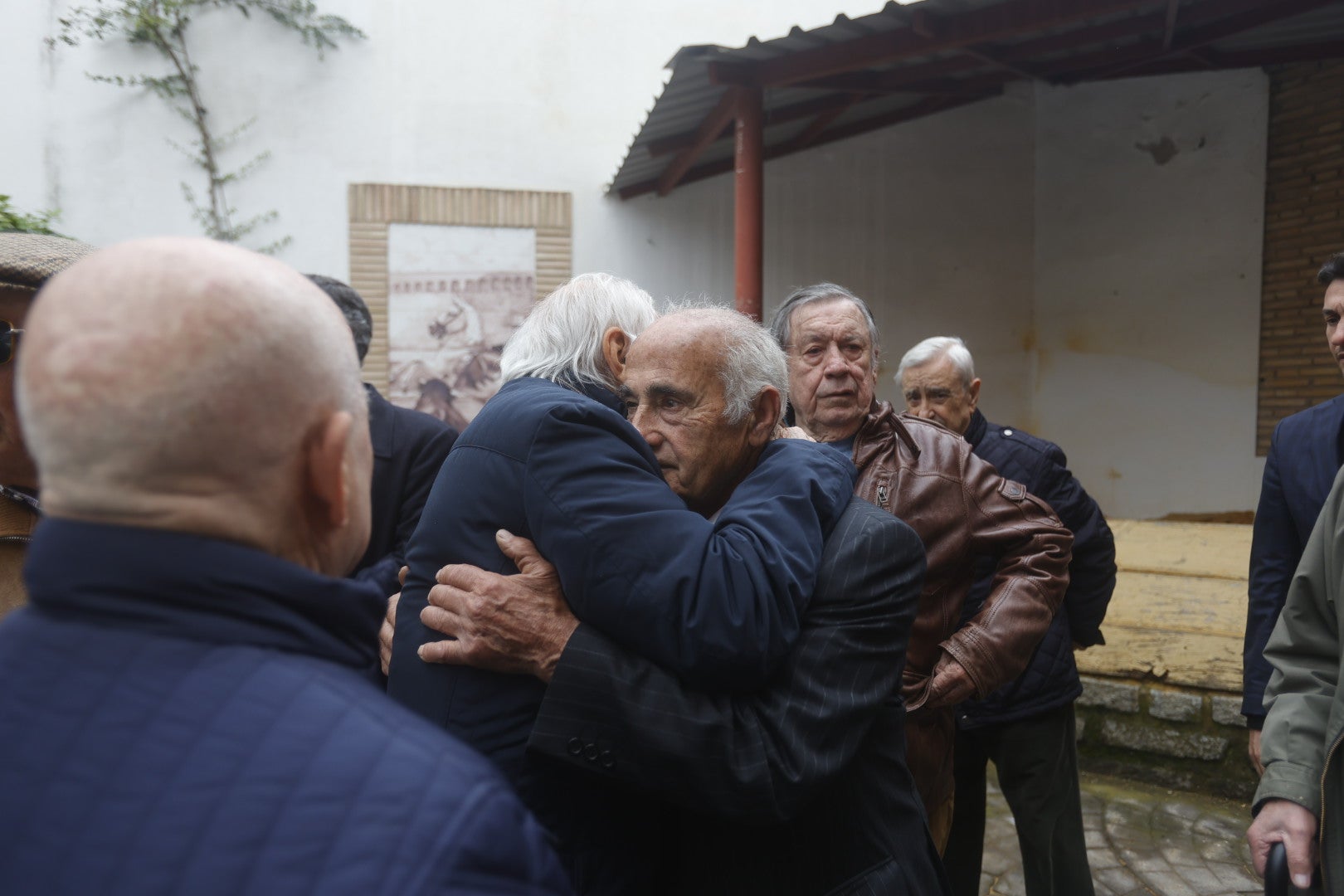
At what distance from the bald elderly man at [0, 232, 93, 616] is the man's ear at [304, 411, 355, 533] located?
1.33 meters

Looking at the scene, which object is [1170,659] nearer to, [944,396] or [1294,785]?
[944,396]

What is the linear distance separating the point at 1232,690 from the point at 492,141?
660 centimetres

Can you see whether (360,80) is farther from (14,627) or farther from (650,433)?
(14,627)

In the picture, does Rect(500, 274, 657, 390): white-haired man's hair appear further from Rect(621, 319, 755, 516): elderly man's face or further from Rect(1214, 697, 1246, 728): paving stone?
Rect(1214, 697, 1246, 728): paving stone

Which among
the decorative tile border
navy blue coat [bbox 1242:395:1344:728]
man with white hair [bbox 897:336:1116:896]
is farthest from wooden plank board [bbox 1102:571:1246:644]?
the decorative tile border

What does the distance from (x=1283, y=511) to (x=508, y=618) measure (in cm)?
250

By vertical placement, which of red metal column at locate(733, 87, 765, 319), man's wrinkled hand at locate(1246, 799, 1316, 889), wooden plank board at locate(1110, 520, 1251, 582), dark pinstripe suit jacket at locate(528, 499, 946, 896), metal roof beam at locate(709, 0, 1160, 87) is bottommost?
wooden plank board at locate(1110, 520, 1251, 582)

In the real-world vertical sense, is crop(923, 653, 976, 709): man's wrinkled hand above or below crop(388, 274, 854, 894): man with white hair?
below

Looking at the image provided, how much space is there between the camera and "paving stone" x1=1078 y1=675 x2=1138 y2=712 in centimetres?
469

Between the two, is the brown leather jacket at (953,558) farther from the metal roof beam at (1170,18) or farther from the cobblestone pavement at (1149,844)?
the metal roof beam at (1170,18)

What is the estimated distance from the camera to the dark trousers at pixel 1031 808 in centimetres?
314

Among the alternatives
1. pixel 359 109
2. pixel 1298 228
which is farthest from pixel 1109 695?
pixel 359 109

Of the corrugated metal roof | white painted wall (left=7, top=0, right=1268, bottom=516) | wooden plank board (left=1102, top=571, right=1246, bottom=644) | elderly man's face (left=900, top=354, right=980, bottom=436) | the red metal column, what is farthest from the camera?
white painted wall (left=7, top=0, right=1268, bottom=516)

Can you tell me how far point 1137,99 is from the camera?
9.05m
